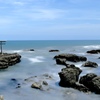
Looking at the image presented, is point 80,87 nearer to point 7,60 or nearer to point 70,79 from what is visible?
point 70,79

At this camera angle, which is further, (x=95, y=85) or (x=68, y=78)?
(x=68, y=78)

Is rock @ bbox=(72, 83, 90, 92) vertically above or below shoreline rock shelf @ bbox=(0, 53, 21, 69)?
below

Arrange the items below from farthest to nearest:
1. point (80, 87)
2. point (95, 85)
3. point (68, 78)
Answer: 1. point (68, 78)
2. point (80, 87)
3. point (95, 85)

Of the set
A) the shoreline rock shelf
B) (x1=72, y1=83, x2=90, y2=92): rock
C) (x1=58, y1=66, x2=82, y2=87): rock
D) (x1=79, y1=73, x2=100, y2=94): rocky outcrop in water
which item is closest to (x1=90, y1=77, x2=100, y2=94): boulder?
(x1=79, y1=73, x2=100, y2=94): rocky outcrop in water

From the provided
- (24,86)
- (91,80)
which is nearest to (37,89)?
(24,86)

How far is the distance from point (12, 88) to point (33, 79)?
476 centimetres

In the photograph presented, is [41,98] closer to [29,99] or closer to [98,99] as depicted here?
[29,99]

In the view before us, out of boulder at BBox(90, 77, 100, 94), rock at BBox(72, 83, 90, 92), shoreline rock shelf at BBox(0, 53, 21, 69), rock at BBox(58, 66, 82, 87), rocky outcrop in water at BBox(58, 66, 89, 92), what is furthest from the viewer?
shoreline rock shelf at BBox(0, 53, 21, 69)

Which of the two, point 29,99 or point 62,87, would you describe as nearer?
point 29,99

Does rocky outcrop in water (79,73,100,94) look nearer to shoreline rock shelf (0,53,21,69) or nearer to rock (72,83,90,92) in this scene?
rock (72,83,90,92)

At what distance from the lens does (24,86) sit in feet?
86.8

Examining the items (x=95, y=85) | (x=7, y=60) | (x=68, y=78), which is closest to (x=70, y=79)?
(x=68, y=78)

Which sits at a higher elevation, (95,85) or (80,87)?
(95,85)

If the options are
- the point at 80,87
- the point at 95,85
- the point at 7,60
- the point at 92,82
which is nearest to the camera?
the point at 95,85
